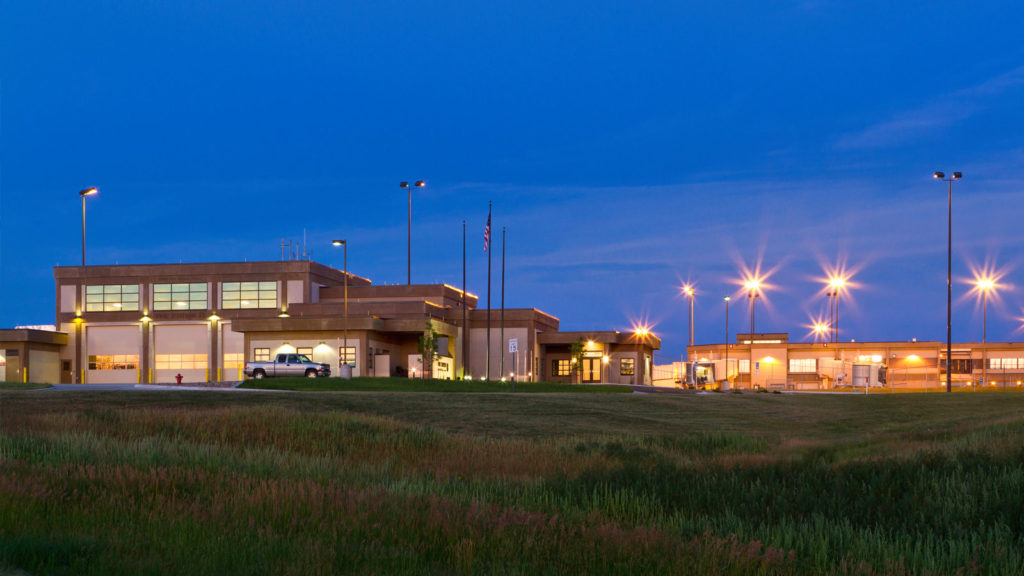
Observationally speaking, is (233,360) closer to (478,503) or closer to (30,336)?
(30,336)

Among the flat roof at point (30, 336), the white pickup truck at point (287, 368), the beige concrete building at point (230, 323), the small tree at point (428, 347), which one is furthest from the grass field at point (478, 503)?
the flat roof at point (30, 336)

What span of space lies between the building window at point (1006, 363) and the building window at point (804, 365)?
15.0 metres

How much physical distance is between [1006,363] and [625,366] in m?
32.1

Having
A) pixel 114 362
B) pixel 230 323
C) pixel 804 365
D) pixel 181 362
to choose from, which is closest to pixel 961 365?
pixel 804 365

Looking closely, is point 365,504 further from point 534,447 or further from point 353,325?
point 353,325

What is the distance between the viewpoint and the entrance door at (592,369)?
7757 cm

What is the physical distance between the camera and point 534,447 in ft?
68.3

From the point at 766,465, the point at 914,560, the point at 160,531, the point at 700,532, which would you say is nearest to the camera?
the point at 914,560

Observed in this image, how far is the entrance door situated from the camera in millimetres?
77569

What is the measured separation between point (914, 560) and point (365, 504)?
5159 millimetres

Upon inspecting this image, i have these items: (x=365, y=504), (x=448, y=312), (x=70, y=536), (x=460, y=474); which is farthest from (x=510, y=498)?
(x=448, y=312)

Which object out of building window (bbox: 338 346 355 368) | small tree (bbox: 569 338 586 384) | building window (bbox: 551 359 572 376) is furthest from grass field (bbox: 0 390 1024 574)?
building window (bbox: 551 359 572 376)

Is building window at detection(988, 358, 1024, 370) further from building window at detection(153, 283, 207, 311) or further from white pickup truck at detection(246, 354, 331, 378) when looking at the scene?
building window at detection(153, 283, 207, 311)

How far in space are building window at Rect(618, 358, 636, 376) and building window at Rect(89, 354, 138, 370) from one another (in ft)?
122
